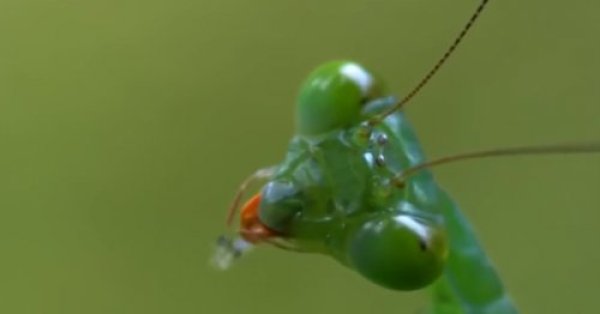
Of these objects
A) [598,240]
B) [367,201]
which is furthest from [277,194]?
[598,240]

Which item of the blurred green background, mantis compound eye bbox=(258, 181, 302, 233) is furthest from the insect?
the blurred green background

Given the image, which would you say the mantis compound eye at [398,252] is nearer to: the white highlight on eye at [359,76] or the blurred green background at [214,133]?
the white highlight on eye at [359,76]

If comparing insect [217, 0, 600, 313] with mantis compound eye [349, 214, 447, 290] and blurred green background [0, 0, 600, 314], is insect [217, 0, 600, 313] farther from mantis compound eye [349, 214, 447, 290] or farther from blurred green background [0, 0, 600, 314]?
blurred green background [0, 0, 600, 314]

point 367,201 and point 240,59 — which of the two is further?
point 240,59

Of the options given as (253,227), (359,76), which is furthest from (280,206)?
(359,76)

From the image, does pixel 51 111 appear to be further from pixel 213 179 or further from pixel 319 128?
pixel 319 128

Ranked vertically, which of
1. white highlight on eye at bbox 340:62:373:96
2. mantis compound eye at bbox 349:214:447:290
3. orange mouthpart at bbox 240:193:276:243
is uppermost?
white highlight on eye at bbox 340:62:373:96

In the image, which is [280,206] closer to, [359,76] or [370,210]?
[370,210]
